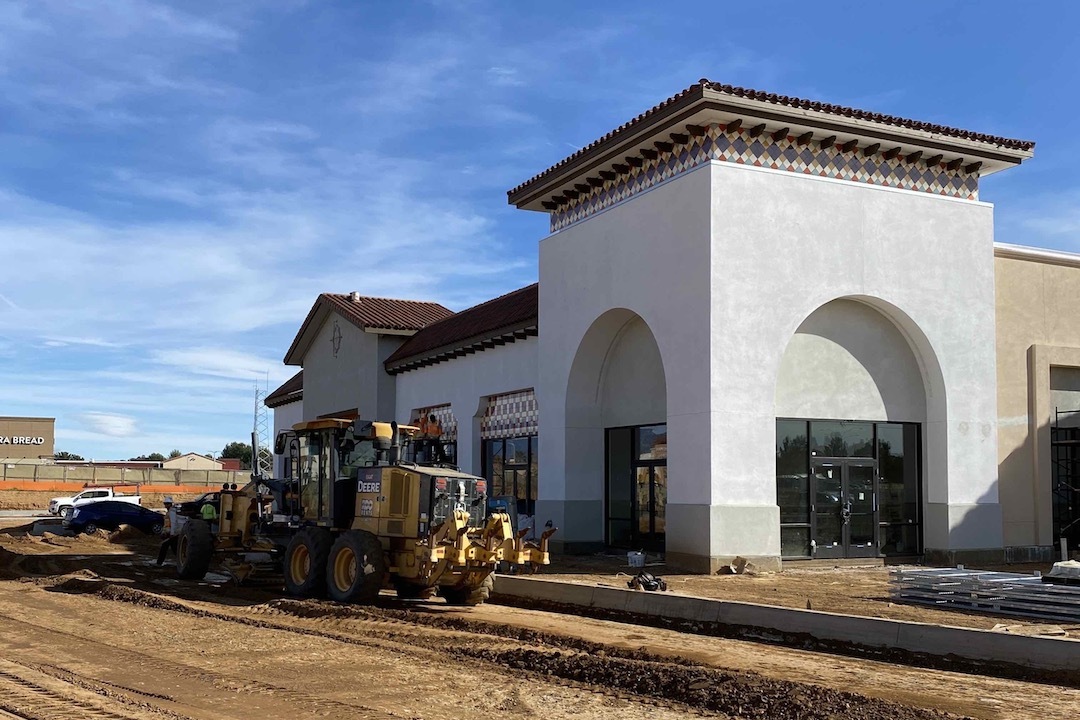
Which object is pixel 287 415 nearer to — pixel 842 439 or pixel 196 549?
pixel 196 549

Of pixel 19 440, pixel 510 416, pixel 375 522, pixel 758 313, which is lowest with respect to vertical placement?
pixel 375 522

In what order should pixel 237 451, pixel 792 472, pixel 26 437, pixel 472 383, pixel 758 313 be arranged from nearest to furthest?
pixel 758 313 → pixel 792 472 → pixel 472 383 → pixel 26 437 → pixel 237 451

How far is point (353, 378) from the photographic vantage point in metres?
36.0

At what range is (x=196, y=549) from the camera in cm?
1950

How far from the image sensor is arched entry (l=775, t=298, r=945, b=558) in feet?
67.9

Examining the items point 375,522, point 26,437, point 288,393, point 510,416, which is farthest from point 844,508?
point 26,437

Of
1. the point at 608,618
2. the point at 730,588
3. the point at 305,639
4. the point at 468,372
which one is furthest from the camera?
the point at 468,372

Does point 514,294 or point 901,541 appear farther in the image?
point 514,294

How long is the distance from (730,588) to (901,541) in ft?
21.4

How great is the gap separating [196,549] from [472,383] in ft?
35.6

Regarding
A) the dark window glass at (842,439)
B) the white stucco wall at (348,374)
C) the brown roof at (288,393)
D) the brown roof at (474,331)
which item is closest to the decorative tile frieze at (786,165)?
the brown roof at (474,331)

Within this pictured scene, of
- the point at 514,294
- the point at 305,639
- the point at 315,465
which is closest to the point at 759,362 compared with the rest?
the point at 315,465

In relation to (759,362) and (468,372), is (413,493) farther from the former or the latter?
(468,372)

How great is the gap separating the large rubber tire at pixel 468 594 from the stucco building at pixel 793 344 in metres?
4.77
